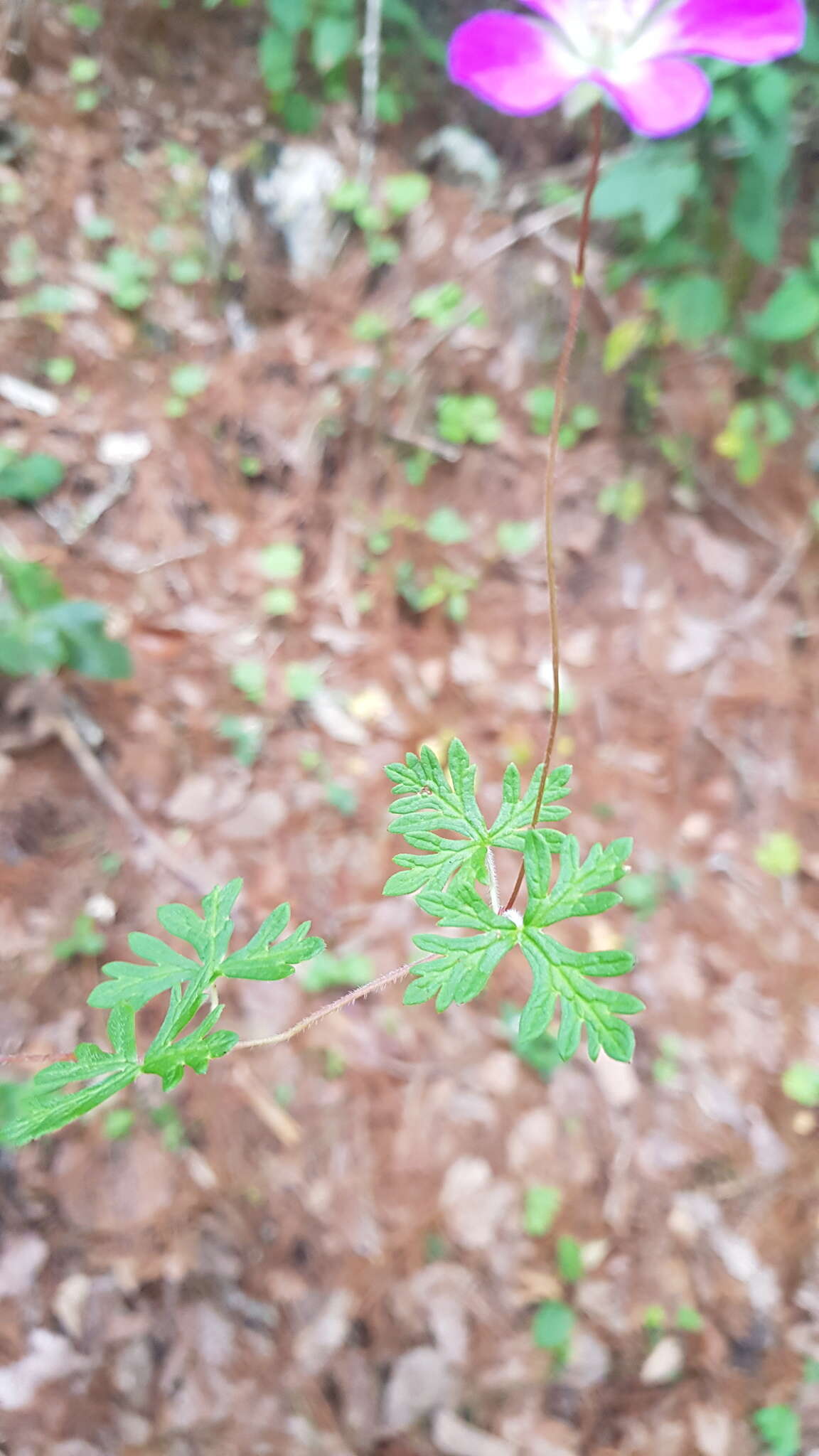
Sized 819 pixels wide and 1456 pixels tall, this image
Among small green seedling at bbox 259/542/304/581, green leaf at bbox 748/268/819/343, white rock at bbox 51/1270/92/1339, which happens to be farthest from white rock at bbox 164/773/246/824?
green leaf at bbox 748/268/819/343

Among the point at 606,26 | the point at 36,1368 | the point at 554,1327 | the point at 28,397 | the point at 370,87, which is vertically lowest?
the point at 554,1327

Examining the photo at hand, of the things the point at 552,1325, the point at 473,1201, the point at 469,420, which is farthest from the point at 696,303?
the point at 552,1325

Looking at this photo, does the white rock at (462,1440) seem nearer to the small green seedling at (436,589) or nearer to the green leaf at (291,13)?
the small green seedling at (436,589)

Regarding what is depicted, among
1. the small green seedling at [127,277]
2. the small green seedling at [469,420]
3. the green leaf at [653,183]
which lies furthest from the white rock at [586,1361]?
the small green seedling at [127,277]

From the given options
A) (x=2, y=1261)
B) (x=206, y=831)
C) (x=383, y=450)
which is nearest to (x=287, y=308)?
(x=383, y=450)

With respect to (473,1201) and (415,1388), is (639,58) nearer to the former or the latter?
(473,1201)

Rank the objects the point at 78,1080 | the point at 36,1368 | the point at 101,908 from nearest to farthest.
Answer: the point at 78,1080 < the point at 36,1368 < the point at 101,908
